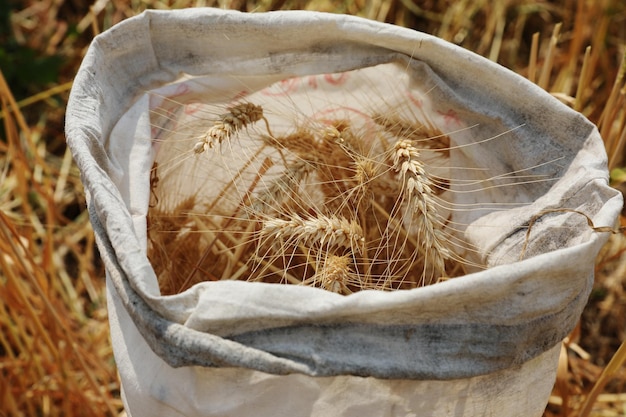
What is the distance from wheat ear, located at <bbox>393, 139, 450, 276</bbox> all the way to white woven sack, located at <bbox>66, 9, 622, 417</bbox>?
75 millimetres

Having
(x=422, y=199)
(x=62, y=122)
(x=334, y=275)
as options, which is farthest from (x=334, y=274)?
(x=62, y=122)

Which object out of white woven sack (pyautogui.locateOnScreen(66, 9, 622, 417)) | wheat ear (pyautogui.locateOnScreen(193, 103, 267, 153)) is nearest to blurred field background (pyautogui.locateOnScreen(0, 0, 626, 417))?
white woven sack (pyautogui.locateOnScreen(66, 9, 622, 417))

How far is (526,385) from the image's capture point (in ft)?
1.99

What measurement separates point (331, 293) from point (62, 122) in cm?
129

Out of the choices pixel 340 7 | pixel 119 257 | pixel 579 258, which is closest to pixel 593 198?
pixel 579 258

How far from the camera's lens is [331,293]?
1.76 feet

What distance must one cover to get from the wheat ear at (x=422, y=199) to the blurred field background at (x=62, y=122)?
33 cm

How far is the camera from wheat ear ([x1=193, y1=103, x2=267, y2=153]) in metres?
0.70

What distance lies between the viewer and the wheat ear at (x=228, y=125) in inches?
27.4

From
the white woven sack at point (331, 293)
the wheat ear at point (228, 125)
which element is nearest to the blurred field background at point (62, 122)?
the white woven sack at point (331, 293)

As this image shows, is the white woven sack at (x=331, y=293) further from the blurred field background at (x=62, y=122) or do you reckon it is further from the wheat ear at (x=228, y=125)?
the blurred field background at (x=62, y=122)

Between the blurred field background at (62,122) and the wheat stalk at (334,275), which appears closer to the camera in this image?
the wheat stalk at (334,275)

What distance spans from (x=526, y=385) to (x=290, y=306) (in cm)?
23

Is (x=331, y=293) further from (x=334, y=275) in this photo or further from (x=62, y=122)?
(x=62, y=122)
